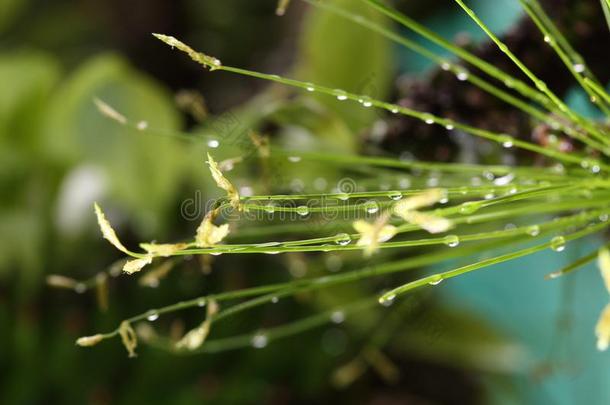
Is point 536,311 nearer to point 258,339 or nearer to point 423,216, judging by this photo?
point 258,339

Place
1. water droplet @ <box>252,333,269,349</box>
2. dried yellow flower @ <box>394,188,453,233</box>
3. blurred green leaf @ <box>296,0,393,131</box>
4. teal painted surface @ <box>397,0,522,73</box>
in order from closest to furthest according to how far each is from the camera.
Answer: dried yellow flower @ <box>394,188,453,233</box> → water droplet @ <box>252,333,269,349</box> → blurred green leaf @ <box>296,0,393,131</box> → teal painted surface @ <box>397,0,522,73</box>

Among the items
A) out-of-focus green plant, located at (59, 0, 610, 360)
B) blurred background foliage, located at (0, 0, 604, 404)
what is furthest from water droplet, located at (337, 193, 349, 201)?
blurred background foliage, located at (0, 0, 604, 404)

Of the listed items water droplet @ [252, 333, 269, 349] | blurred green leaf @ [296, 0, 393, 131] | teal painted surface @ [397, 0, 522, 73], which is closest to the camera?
water droplet @ [252, 333, 269, 349]

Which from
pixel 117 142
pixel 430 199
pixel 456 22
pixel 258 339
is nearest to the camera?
pixel 430 199

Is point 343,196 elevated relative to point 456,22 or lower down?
lower down

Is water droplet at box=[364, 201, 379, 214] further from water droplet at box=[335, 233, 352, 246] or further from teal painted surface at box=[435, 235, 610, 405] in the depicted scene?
teal painted surface at box=[435, 235, 610, 405]

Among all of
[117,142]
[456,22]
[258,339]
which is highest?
[456,22]

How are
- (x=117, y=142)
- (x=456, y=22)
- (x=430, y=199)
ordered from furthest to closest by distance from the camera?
(x=456, y=22) → (x=117, y=142) → (x=430, y=199)

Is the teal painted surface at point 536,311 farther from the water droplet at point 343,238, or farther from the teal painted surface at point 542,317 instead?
the water droplet at point 343,238

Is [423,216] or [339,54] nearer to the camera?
[423,216]

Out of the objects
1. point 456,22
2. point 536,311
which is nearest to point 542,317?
point 536,311

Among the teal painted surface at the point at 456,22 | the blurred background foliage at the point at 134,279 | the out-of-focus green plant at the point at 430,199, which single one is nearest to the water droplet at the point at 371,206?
the out-of-focus green plant at the point at 430,199

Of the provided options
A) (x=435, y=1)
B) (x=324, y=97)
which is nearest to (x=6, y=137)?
(x=324, y=97)
